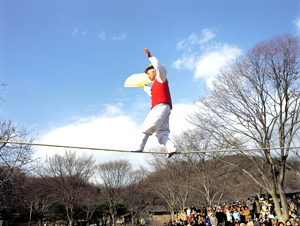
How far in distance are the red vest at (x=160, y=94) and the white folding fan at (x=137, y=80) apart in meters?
0.38

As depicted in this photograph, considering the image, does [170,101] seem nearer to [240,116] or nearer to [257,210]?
[240,116]

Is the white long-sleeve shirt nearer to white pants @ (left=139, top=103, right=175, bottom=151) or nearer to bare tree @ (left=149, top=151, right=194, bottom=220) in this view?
white pants @ (left=139, top=103, right=175, bottom=151)

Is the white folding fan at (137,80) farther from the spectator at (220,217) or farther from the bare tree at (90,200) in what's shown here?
the bare tree at (90,200)

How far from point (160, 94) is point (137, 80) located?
2.07 ft

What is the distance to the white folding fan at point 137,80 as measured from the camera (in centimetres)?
358

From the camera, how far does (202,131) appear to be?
1027 centimetres

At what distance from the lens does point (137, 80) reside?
3633 mm

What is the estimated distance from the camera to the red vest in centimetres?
315

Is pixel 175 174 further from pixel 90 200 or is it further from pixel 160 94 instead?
pixel 160 94

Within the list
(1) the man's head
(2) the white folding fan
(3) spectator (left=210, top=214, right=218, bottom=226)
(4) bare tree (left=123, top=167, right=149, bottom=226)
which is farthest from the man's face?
(4) bare tree (left=123, top=167, right=149, bottom=226)

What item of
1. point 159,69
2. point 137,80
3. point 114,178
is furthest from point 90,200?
point 159,69

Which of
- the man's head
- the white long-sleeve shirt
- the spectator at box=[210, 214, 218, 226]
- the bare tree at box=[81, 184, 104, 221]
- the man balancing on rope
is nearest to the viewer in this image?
the white long-sleeve shirt

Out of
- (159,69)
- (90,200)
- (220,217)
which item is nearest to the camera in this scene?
(159,69)

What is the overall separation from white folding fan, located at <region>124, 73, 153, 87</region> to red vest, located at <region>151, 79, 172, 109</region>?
0.38 metres
